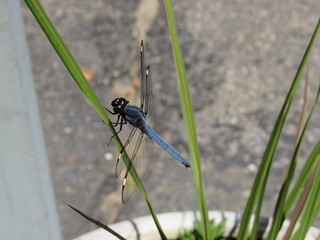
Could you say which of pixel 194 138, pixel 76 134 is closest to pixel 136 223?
pixel 194 138

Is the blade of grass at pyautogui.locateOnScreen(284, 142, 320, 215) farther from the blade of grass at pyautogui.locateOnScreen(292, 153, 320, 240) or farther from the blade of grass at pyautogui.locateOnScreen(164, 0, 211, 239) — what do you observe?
the blade of grass at pyautogui.locateOnScreen(164, 0, 211, 239)

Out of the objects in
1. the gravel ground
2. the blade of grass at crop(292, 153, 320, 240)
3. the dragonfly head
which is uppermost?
the gravel ground

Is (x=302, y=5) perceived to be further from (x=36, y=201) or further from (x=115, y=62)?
(x=36, y=201)

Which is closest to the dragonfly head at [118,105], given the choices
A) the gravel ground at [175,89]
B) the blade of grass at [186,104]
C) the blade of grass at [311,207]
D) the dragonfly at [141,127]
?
the dragonfly at [141,127]

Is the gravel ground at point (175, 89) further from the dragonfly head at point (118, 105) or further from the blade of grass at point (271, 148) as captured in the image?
the blade of grass at point (271, 148)

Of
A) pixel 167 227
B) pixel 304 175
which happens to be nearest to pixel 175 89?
pixel 167 227

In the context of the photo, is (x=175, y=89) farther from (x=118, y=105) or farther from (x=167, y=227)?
(x=167, y=227)

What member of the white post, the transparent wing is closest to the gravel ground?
the transparent wing
